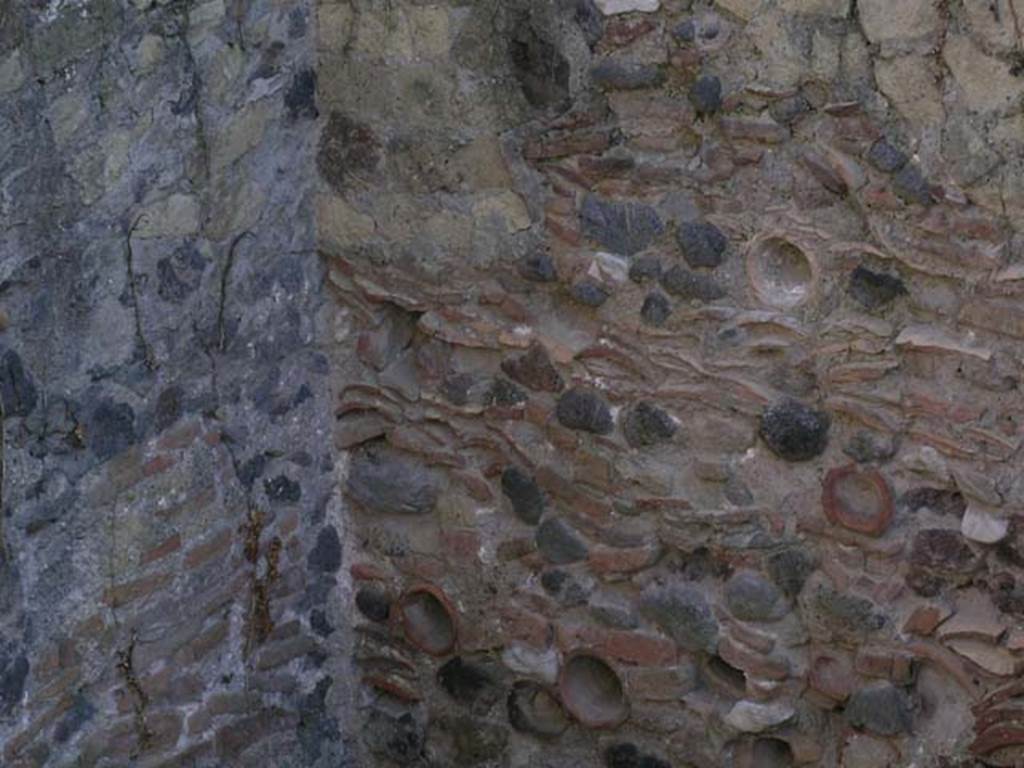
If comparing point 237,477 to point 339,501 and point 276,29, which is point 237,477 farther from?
point 276,29

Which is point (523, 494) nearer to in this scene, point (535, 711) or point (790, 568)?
point (535, 711)

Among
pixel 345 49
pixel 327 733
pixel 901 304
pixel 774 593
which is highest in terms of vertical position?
pixel 345 49

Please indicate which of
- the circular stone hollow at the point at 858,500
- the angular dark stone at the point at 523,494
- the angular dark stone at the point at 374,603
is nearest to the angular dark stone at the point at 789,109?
the circular stone hollow at the point at 858,500

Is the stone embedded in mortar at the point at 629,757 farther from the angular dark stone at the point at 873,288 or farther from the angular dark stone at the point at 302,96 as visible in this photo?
the angular dark stone at the point at 302,96

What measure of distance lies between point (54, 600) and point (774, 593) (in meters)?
1.37

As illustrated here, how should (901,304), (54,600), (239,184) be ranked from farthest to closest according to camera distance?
(239,184)
(54,600)
(901,304)

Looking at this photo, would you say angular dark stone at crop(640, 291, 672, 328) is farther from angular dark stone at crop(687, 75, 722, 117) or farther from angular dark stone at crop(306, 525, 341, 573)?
angular dark stone at crop(306, 525, 341, 573)

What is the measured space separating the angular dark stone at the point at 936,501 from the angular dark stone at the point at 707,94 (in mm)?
791

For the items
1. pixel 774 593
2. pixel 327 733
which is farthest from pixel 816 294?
pixel 327 733

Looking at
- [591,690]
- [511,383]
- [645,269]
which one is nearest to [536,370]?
[511,383]

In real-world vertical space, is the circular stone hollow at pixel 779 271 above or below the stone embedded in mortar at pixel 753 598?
above

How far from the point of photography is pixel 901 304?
3572 millimetres

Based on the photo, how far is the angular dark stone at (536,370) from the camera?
13.0 feet

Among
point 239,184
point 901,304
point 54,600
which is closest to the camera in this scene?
point 901,304
